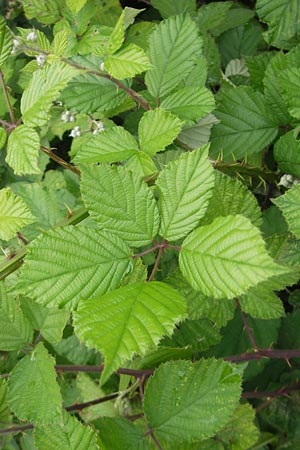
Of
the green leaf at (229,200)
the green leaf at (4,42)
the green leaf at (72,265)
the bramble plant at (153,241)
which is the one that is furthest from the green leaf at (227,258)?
the green leaf at (4,42)

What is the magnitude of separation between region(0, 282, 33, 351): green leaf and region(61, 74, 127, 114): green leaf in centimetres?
56

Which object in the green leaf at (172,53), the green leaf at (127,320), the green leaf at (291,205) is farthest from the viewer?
the green leaf at (172,53)

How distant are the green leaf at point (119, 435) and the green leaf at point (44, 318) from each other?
26cm

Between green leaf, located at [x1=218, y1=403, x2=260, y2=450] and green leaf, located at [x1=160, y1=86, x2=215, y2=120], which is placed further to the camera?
green leaf, located at [x1=218, y1=403, x2=260, y2=450]

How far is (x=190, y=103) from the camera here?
130cm

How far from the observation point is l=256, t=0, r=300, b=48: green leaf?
60.4 inches

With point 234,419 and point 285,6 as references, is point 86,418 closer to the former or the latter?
point 234,419

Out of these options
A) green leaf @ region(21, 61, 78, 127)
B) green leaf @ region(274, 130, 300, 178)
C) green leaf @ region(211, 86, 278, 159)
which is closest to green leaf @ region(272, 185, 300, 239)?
green leaf @ region(274, 130, 300, 178)

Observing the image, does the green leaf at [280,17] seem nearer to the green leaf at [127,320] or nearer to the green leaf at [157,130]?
the green leaf at [157,130]

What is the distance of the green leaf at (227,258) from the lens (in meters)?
0.77

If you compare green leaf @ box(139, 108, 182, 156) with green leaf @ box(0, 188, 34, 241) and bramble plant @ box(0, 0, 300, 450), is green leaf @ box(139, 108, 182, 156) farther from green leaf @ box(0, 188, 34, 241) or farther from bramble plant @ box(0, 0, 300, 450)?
green leaf @ box(0, 188, 34, 241)

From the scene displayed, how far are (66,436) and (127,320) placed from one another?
0.58 meters

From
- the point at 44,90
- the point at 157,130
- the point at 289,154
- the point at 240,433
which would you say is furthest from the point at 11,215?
the point at 240,433

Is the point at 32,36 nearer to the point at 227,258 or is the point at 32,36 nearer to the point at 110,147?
the point at 110,147
